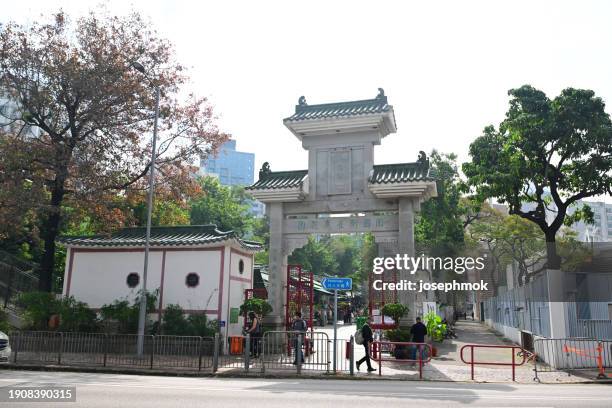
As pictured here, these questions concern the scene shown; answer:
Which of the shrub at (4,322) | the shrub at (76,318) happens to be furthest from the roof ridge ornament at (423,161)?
the shrub at (4,322)

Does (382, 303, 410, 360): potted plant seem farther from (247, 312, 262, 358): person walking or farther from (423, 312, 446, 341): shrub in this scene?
(423, 312, 446, 341): shrub

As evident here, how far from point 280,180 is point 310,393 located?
32.7 ft

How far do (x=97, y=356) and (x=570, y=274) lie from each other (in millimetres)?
15361

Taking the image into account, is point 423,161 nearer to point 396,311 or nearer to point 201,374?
point 396,311

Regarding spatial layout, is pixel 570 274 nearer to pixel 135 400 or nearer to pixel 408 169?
pixel 408 169

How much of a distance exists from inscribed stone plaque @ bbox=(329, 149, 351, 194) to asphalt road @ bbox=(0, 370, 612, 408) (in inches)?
280

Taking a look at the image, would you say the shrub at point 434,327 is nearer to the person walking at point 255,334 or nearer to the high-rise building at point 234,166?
the person walking at point 255,334

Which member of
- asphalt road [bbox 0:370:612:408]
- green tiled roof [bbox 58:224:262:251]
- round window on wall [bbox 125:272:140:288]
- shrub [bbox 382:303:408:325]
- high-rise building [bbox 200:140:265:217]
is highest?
high-rise building [bbox 200:140:265:217]

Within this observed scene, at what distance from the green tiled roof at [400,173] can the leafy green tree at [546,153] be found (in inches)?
294

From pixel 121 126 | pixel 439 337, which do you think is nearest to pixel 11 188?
pixel 121 126

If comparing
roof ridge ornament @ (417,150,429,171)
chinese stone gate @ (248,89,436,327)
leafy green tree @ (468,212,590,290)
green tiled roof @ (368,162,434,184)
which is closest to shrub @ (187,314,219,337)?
chinese stone gate @ (248,89,436,327)

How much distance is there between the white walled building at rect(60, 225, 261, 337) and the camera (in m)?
19.7

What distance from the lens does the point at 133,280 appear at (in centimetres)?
2047

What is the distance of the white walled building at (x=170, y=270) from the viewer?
19.7 meters
